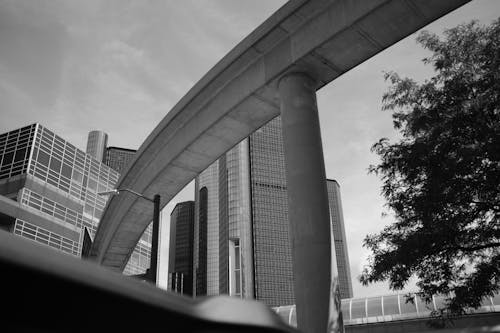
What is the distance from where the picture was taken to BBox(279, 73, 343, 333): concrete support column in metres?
9.73

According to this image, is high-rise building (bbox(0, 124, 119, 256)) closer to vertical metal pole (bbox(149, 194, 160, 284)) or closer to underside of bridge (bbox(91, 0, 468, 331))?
vertical metal pole (bbox(149, 194, 160, 284))

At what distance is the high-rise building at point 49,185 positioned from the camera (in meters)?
77.7

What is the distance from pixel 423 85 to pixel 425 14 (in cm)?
194

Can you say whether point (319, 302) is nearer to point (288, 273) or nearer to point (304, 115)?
point (304, 115)

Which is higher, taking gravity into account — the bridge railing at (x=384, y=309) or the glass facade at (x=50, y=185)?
the glass facade at (x=50, y=185)

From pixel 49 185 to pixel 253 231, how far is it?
94.3 m

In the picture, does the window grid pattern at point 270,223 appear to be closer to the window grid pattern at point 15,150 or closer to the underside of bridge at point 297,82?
the window grid pattern at point 15,150

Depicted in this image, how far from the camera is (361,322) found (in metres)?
35.7

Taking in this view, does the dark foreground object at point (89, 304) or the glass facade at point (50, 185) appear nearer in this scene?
the dark foreground object at point (89, 304)

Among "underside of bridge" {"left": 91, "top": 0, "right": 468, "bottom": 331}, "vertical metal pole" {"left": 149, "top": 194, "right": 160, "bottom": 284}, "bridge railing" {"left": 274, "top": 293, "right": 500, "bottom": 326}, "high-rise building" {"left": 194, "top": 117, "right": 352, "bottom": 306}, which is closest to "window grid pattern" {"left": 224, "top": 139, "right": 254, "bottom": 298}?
"high-rise building" {"left": 194, "top": 117, "right": 352, "bottom": 306}

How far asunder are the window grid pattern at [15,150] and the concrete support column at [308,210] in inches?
3286

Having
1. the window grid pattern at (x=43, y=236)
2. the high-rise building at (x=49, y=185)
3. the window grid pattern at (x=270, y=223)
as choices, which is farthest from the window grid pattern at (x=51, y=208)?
the window grid pattern at (x=270, y=223)

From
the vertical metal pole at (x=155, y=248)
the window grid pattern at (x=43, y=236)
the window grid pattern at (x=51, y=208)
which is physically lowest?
the vertical metal pole at (x=155, y=248)

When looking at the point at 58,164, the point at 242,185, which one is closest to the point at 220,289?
the point at 242,185
